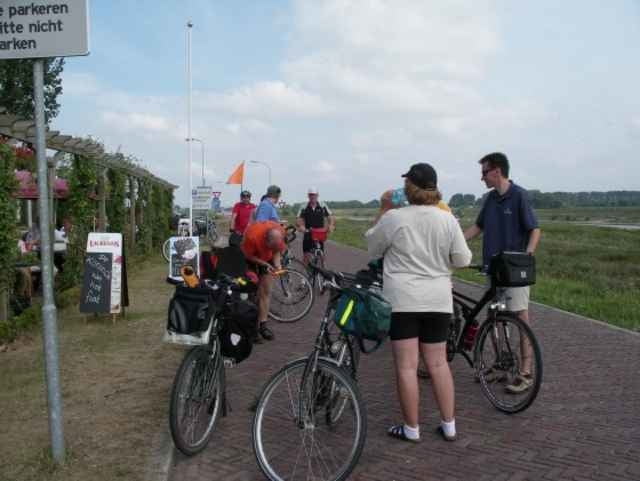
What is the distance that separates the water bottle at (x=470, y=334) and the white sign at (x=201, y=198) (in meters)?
21.9

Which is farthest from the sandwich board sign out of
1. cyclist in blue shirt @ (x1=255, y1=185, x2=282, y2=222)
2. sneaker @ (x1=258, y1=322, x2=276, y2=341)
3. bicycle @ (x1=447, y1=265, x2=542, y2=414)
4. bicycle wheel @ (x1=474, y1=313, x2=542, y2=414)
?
bicycle wheel @ (x1=474, y1=313, x2=542, y2=414)

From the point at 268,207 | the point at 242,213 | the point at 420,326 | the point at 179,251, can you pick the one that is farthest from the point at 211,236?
the point at 420,326

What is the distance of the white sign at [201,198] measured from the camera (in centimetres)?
2634

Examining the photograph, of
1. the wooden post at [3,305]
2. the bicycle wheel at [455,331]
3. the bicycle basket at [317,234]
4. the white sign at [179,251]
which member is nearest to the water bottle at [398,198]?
the bicycle wheel at [455,331]

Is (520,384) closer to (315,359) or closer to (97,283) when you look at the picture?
(315,359)

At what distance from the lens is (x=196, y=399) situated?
157 inches

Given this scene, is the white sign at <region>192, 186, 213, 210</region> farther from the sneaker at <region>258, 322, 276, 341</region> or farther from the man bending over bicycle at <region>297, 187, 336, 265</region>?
the sneaker at <region>258, 322, 276, 341</region>

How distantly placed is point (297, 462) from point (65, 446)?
5.08 feet

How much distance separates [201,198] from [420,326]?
2328cm

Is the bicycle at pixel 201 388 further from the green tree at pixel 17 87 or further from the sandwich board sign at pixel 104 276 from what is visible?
the green tree at pixel 17 87

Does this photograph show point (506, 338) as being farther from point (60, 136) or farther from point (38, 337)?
point (60, 136)

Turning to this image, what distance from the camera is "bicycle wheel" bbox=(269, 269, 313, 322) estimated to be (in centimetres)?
869

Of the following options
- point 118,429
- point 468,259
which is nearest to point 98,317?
point 118,429

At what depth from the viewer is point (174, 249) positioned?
11539 mm
